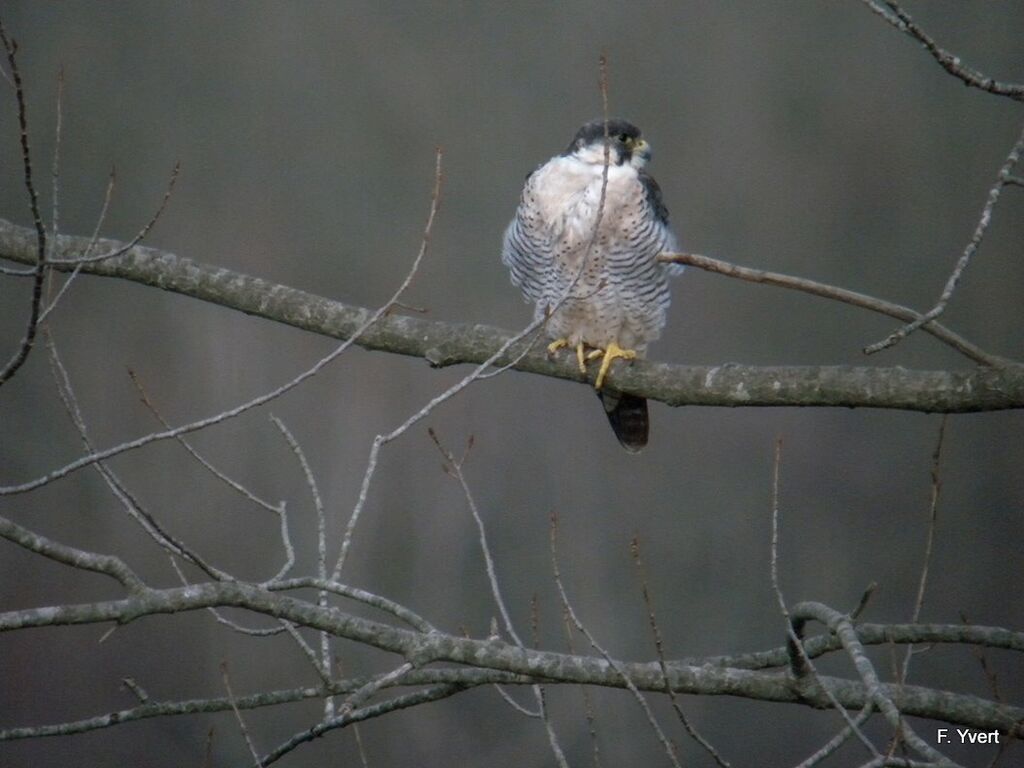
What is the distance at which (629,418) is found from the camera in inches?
139

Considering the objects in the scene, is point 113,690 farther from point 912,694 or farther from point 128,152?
point 912,694

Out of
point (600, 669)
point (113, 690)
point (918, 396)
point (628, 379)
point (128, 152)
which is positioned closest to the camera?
point (600, 669)

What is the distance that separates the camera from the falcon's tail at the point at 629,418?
349cm

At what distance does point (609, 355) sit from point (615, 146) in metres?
0.59

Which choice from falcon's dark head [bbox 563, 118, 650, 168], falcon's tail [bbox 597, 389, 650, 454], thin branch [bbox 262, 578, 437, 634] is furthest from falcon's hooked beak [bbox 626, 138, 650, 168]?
thin branch [bbox 262, 578, 437, 634]

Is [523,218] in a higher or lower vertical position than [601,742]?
higher

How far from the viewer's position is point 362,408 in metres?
4.73

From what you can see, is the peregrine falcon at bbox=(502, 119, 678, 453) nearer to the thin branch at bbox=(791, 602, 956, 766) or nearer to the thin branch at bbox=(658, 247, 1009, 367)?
the thin branch at bbox=(658, 247, 1009, 367)

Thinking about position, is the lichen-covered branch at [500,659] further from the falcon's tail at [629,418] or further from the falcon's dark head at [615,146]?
the falcon's dark head at [615,146]

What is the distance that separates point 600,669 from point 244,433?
3015 mm

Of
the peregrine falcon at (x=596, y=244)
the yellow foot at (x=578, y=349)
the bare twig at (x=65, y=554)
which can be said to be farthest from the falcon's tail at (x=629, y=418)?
the bare twig at (x=65, y=554)

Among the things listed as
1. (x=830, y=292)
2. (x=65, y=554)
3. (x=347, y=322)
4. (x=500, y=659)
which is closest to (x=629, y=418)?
(x=347, y=322)

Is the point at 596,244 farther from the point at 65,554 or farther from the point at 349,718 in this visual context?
the point at 65,554

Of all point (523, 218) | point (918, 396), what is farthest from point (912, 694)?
point (523, 218)
